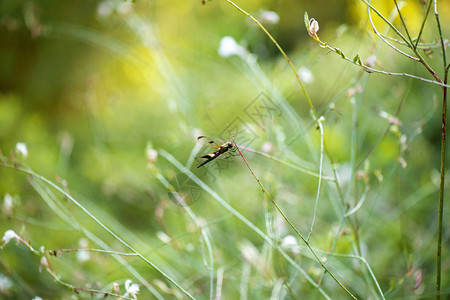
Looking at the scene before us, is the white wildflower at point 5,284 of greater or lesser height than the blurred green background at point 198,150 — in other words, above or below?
below

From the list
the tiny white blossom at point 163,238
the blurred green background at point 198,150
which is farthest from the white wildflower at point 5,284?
the tiny white blossom at point 163,238

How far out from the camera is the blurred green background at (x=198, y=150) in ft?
3.00

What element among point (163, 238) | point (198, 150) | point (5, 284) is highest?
point (198, 150)

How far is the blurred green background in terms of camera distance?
36.0 inches

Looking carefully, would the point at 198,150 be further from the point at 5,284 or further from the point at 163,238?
the point at 5,284

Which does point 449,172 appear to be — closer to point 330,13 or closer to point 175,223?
point 175,223

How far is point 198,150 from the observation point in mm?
890

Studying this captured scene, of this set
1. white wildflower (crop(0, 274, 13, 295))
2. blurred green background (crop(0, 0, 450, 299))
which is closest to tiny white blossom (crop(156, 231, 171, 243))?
blurred green background (crop(0, 0, 450, 299))

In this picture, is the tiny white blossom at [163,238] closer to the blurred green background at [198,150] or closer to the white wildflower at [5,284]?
the blurred green background at [198,150]

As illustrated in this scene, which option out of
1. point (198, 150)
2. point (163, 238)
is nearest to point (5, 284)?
point (163, 238)

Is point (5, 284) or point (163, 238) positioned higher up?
point (163, 238)

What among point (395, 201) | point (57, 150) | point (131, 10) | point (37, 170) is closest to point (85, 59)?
point (57, 150)

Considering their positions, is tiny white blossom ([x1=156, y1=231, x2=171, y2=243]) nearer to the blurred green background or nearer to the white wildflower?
the blurred green background

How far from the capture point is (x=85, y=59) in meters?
2.30
